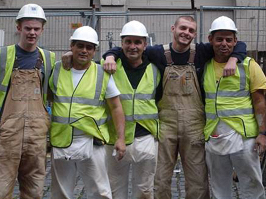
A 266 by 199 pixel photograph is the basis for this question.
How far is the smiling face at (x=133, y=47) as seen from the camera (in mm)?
4996

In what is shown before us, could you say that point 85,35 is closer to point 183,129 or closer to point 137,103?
point 137,103

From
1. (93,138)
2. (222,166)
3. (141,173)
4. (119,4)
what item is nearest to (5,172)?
(93,138)

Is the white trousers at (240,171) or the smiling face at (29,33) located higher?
the smiling face at (29,33)

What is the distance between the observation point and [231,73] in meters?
4.86

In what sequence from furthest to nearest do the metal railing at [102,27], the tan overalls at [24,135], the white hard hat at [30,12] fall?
the metal railing at [102,27]
the white hard hat at [30,12]
the tan overalls at [24,135]

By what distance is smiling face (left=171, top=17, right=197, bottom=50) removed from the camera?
16.6 ft

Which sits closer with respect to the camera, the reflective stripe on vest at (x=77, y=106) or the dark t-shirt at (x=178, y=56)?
the reflective stripe on vest at (x=77, y=106)

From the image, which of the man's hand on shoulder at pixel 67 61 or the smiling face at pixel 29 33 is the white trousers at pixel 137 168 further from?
the smiling face at pixel 29 33

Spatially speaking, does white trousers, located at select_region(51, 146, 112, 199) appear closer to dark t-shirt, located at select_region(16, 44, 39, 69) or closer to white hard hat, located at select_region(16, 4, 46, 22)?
→ dark t-shirt, located at select_region(16, 44, 39, 69)

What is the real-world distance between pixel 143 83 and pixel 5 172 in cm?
161

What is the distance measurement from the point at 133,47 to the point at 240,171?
65.4 inches

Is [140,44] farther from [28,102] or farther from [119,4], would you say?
[119,4]

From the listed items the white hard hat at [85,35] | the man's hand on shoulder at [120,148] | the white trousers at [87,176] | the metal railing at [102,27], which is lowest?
the white trousers at [87,176]

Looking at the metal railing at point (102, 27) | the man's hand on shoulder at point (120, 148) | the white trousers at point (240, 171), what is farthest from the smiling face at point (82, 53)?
the metal railing at point (102, 27)
